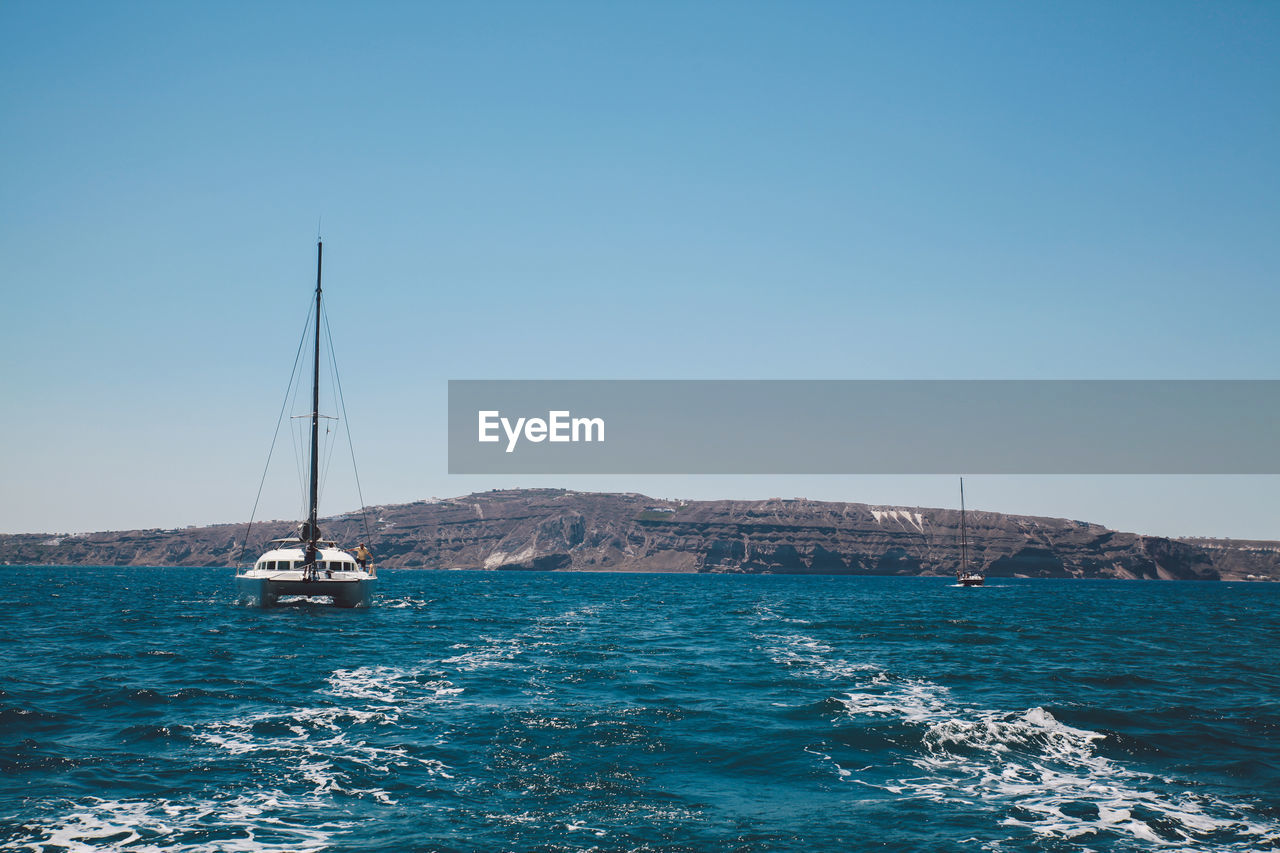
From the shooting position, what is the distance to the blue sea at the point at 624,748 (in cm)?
1389

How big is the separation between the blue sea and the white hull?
1502 centimetres

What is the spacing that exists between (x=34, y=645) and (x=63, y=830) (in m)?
31.2

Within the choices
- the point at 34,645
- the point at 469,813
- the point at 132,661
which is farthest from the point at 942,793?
the point at 34,645

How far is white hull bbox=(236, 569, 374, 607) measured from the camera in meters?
54.5

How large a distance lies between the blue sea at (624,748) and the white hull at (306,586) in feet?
49.3

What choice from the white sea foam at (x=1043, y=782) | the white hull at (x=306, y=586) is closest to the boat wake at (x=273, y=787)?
the white sea foam at (x=1043, y=782)

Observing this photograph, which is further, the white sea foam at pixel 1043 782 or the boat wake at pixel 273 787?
the white sea foam at pixel 1043 782

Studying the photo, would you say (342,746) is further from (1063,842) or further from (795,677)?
(795,677)

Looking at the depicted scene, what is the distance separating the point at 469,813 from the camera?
14.4m

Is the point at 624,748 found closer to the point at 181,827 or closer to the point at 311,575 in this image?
the point at 181,827

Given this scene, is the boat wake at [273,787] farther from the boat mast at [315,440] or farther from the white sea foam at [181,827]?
the boat mast at [315,440]

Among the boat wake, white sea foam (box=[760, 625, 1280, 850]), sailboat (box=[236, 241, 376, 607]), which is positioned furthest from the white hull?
white sea foam (box=[760, 625, 1280, 850])

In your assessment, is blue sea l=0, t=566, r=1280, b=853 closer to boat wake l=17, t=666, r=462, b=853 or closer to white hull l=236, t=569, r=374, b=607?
boat wake l=17, t=666, r=462, b=853

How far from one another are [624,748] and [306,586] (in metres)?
42.4
